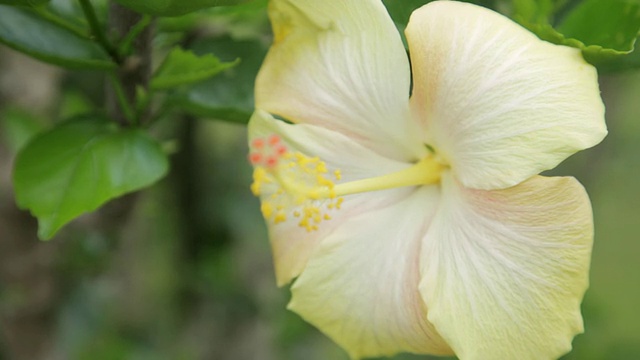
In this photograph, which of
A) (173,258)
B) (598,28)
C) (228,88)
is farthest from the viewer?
(173,258)

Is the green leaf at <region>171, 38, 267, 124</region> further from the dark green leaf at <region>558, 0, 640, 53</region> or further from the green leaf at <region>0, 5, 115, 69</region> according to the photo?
the dark green leaf at <region>558, 0, 640, 53</region>

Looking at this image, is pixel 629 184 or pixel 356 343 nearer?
pixel 356 343

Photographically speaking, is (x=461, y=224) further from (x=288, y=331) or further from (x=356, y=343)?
(x=288, y=331)

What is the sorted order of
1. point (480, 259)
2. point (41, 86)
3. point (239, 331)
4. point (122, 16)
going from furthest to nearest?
point (239, 331), point (41, 86), point (122, 16), point (480, 259)

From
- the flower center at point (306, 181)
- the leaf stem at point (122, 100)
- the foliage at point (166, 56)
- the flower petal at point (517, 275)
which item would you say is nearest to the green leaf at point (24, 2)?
the foliage at point (166, 56)

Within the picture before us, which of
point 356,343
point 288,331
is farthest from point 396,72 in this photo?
point 288,331

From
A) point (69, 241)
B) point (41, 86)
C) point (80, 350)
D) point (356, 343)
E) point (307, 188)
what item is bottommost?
point (80, 350)

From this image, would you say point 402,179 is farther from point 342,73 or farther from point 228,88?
point 228,88

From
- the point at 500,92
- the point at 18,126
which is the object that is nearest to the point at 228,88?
the point at 500,92
